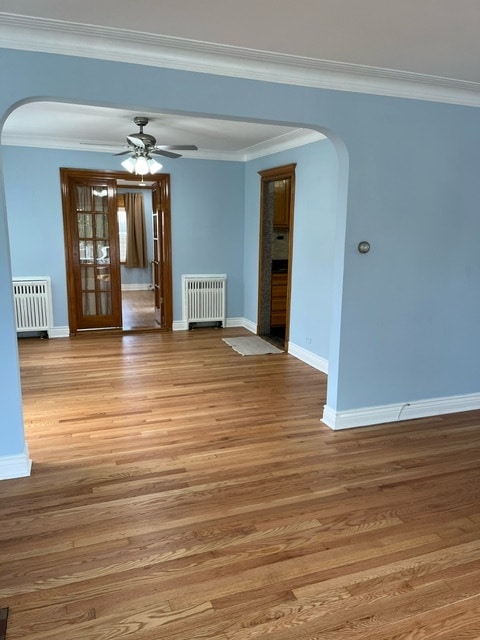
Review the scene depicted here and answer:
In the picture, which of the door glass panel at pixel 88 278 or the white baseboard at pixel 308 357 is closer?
the white baseboard at pixel 308 357

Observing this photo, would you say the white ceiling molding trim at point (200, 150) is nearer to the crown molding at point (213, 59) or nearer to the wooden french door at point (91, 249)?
the wooden french door at point (91, 249)

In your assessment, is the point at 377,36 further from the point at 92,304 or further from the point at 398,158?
the point at 92,304

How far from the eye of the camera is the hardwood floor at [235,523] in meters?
1.80

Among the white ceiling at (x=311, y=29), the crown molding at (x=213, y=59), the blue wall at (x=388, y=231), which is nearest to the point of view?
the white ceiling at (x=311, y=29)

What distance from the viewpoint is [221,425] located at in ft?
11.6

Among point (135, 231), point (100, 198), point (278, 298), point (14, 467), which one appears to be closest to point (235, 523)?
point (14, 467)

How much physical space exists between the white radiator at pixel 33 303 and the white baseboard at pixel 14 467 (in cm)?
369

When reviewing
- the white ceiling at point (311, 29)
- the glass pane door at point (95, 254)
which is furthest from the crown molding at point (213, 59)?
the glass pane door at point (95, 254)

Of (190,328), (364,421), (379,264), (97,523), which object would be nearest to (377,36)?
(379,264)

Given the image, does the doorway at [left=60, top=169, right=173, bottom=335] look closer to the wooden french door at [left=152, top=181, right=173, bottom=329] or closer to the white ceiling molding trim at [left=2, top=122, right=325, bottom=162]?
the wooden french door at [left=152, top=181, right=173, bottom=329]

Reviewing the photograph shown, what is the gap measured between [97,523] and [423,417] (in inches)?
106

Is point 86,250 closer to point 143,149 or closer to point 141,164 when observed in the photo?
point 141,164

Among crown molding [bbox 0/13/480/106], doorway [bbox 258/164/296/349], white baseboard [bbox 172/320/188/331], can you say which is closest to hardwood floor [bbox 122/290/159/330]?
white baseboard [bbox 172/320/188/331]

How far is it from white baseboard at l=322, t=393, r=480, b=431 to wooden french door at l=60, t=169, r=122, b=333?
410 cm
